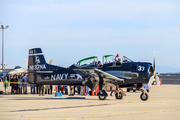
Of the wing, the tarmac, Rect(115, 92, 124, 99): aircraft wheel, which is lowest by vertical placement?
the tarmac

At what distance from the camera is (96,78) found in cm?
2077

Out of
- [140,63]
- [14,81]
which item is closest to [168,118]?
[140,63]

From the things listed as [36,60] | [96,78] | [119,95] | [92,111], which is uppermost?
[36,60]

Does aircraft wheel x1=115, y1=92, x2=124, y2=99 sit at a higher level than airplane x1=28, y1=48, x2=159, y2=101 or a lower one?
A: lower

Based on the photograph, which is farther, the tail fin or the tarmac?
the tail fin

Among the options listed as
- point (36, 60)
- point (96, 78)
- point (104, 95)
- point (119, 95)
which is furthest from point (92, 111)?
point (36, 60)

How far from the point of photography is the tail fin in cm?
2373

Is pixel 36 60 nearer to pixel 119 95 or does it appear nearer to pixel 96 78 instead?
pixel 96 78

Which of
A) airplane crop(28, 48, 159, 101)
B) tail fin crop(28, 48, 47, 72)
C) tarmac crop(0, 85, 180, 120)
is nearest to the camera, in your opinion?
tarmac crop(0, 85, 180, 120)

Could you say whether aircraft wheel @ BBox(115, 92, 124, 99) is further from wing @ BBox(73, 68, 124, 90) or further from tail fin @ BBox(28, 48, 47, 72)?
tail fin @ BBox(28, 48, 47, 72)

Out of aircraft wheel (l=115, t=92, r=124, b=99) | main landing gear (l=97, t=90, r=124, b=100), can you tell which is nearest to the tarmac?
main landing gear (l=97, t=90, r=124, b=100)

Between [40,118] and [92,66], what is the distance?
1057 centimetres

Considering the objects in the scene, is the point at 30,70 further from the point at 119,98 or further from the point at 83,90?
the point at 119,98

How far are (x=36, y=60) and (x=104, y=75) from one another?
6.00 metres
